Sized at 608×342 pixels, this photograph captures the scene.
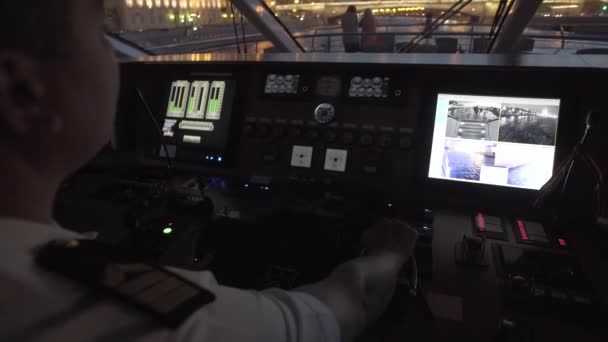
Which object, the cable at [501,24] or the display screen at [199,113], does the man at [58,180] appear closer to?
the display screen at [199,113]

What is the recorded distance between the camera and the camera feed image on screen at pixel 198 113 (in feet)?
5.77

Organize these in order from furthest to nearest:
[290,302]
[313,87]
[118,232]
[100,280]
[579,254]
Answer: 1. [313,87]
2. [118,232]
3. [579,254]
4. [290,302]
5. [100,280]

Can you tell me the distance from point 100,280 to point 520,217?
4.66ft

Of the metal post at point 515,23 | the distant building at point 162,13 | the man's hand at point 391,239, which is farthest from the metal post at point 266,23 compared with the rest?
the man's hand at point 391,239

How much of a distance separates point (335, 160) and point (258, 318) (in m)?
1.14

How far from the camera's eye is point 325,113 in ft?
→ 5.34

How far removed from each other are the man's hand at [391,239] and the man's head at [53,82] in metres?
0.66

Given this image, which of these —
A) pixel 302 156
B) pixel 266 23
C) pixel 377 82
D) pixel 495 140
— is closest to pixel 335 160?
pixel 302 156

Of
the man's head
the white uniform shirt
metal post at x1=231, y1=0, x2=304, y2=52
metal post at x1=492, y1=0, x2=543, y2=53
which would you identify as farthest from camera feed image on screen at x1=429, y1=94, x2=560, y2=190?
metal post at x1=231, y1=0, x2=304, y2=52

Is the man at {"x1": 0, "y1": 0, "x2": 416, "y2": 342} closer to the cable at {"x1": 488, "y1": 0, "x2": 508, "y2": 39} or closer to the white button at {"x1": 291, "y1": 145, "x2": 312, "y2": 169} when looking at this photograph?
the white button at {"x1": 291, "y1": 145, "x2": 312, "y2": 169}

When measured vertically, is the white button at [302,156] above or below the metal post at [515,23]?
below

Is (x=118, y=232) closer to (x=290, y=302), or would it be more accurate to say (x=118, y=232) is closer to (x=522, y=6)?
(x=290, y=302)

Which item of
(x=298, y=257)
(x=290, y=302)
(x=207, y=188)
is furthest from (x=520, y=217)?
(x=207, y=188)

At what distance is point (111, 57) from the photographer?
0.51 meters
